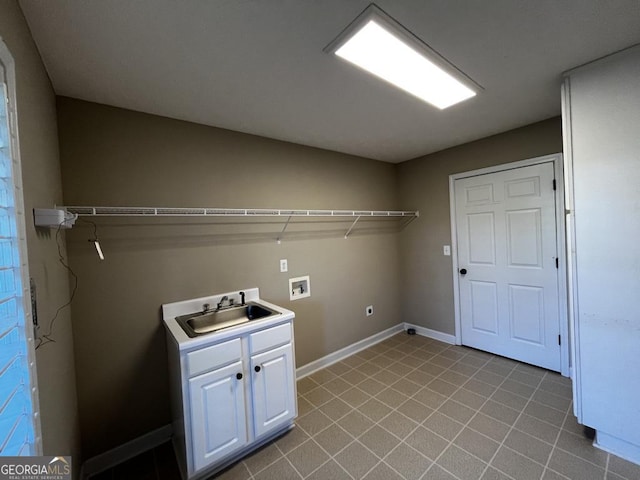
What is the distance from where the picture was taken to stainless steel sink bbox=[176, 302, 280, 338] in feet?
6.19

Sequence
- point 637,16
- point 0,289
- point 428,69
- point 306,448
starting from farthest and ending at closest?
point 306,448 → point 428,69 → point 637,16 → point 0,289

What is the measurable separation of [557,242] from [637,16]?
5.69 ft

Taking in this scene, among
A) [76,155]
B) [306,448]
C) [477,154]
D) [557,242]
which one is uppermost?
[477,154]

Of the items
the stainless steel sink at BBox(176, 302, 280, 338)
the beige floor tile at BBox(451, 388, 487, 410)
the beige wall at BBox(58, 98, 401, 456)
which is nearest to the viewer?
the beige wall at BBox(58, 98, 401, 456)

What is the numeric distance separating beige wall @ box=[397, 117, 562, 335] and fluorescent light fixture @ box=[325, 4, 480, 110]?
1126 millimetres

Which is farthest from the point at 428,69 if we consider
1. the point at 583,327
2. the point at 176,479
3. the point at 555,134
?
the point at 176,479

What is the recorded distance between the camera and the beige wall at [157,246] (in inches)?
65.6

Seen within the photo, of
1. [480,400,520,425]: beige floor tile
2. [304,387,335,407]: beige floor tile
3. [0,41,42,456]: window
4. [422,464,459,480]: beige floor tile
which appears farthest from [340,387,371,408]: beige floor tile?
[0,41,42,456]: window

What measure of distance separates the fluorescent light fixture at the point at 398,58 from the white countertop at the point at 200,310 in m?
1.64

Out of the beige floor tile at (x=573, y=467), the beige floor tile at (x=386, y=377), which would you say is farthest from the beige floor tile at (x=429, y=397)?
the beige floor tile at (x=573, y=467)

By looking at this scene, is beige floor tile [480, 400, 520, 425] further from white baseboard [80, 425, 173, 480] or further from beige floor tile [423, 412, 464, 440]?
white baseboard [80, 425, 173, 480]

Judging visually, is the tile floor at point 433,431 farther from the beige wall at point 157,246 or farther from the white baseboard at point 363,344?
the beige wall at point 157,246

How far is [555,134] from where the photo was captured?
236 cm

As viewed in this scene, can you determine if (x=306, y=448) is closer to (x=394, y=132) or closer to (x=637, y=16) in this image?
(x=394, y=132)
